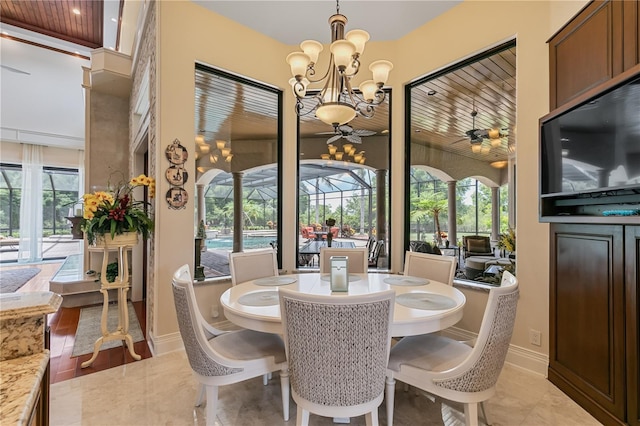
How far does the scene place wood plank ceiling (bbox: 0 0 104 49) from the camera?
4.02 metres

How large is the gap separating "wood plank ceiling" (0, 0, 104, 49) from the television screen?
563 cm

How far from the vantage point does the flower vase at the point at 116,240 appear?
269cm

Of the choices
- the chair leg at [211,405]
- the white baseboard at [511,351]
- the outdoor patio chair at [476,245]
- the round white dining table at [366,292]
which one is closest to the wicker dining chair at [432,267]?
the round white dining table at [366,292]

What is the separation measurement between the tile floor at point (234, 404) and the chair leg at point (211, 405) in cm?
21

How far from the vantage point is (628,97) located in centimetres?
183

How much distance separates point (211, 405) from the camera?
1.80 meters

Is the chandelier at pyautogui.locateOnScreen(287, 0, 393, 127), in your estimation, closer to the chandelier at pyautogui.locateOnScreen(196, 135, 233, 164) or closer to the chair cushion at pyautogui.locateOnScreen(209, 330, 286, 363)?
the chandelier at pyautogui.locateOnScreen(196, 135, 233, 164)

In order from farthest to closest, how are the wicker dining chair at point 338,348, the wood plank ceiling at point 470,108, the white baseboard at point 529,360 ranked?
1. the wood plank ceiling at point 470,108
2. the white baseboard at point 529,360
3. the wicker dining chair at point 338,348

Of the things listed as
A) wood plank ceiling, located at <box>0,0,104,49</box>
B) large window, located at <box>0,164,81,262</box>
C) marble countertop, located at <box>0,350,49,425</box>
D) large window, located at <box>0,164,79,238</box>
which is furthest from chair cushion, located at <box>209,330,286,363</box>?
large window, located at <box>0,164,79,238</box>

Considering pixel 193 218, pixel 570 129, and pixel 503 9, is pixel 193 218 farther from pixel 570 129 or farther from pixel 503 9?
pixel 503 9

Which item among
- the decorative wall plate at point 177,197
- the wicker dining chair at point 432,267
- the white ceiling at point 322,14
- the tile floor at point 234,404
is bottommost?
the tile floor at point 234,404

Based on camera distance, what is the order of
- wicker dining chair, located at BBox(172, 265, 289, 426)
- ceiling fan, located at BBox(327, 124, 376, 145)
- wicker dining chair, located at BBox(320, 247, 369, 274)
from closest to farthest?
wicker dining chair, located at BBox(172, 265, 289, 426)
wicker dining chair, located at BBox(320, 247, 369, 274)
ceiling fan, located at BBox(327, 124, 376, 145)

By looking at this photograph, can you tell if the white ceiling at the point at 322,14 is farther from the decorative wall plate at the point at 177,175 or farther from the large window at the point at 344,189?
the decorative wall plate at the point at 177,175

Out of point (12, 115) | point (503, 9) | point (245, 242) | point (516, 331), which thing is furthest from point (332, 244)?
point (12, 115)
